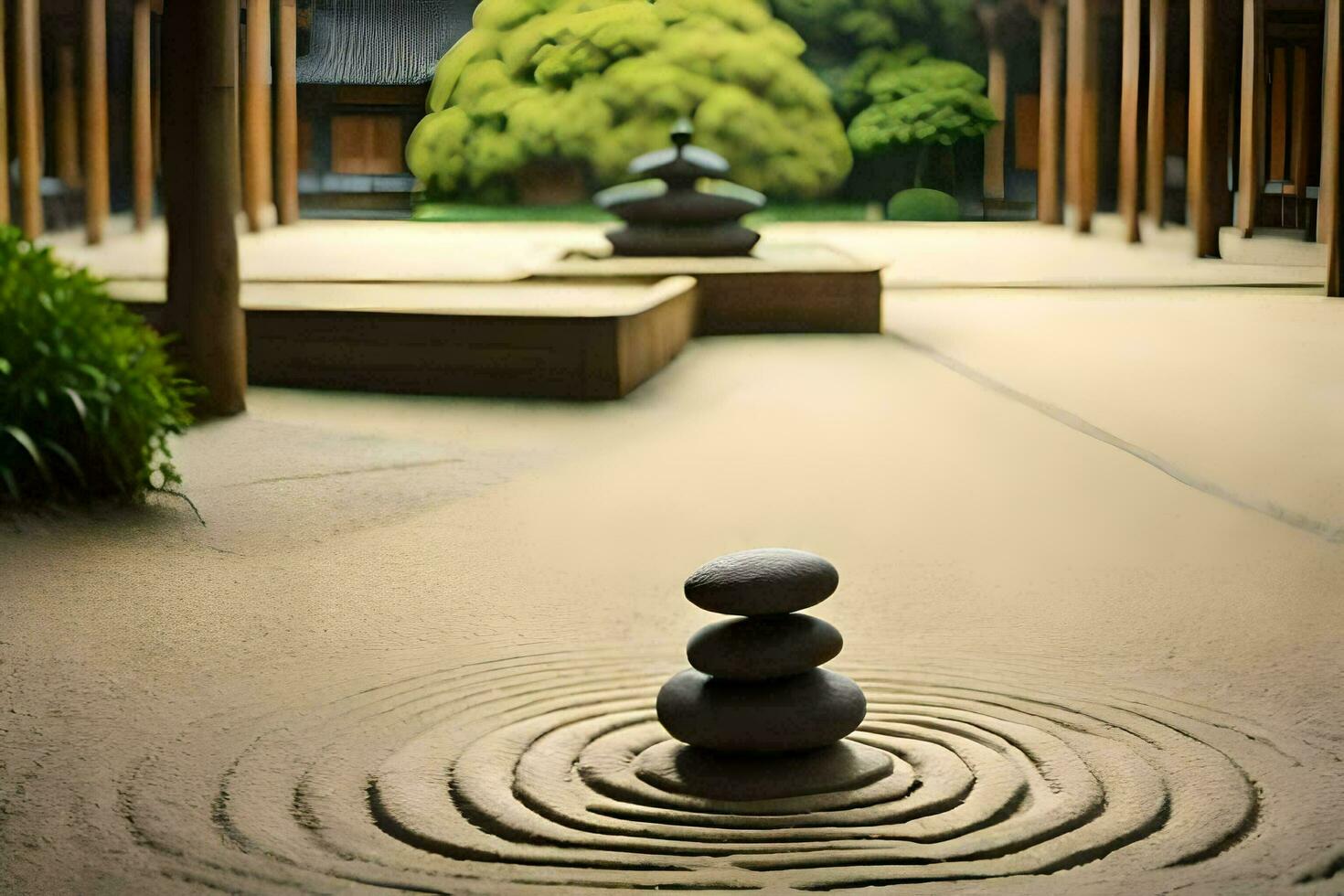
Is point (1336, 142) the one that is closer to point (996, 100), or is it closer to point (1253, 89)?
point (1253, 89)

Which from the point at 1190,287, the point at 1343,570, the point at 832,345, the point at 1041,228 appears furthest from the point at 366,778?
the point at 1041,228

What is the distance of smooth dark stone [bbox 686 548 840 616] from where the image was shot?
3016 millimetres

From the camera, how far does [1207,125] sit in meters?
15.3

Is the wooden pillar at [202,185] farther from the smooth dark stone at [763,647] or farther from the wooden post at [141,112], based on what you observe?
the wooden post at [141,112]

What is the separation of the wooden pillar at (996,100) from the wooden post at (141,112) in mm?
11221

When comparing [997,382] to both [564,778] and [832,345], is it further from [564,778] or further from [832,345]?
[564,778]

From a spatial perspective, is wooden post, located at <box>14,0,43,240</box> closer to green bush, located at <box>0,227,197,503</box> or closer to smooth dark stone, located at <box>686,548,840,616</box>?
green bush, located at <box>0,227,197,503</box>

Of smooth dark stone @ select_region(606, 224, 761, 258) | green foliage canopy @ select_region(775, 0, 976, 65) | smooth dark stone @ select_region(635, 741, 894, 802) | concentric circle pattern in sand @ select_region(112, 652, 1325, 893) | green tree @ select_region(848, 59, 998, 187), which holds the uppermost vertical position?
green foliage canopy @ select_region(775, 0, 976, 65)

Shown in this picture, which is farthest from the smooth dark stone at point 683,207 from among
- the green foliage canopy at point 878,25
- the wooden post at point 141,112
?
the green foliage canopy at point 878,25

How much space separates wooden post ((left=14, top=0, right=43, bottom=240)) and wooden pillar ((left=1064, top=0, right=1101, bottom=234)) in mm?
11139

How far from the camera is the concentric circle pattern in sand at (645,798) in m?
2.55

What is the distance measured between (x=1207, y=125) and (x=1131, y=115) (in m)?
3.17

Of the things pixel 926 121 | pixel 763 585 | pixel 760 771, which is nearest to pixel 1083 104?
pixel 926 121

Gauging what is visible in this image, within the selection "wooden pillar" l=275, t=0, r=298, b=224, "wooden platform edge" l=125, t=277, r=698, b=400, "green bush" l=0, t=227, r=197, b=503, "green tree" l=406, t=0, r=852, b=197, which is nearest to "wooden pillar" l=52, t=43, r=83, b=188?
"wooden pillar" l=275, t=0, r=298, b=224
